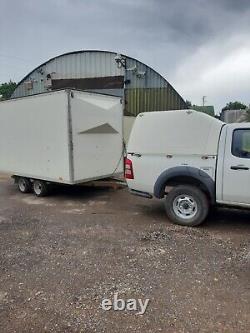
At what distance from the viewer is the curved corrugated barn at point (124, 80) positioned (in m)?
19.5

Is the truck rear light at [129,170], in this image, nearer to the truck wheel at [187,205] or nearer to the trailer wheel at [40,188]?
the truck wheel at [187,205]

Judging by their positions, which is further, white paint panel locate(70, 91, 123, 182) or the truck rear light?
white paint panel locate(70, 91, 123, 182)

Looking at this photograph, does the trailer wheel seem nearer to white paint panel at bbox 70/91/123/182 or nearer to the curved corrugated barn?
white paint panel at bbox 70/91/123/182

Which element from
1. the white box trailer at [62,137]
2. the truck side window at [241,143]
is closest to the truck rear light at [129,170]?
the white box trailer at [62,137]

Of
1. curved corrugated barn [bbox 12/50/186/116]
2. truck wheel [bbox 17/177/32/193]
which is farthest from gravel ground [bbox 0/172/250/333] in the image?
curved corrugated barn [bbox 12/50/186/116]

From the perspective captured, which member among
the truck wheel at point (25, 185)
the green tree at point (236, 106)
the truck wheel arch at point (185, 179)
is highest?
the green tree at point (236, 106)

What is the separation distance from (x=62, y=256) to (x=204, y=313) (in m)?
2.30

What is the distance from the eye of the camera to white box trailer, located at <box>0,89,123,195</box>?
7582 millimetres

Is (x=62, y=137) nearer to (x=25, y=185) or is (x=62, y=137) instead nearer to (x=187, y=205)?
(x=25, y=185)

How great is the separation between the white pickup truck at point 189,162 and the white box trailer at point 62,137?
5.95ft

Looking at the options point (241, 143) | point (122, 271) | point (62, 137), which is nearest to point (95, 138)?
point (62, 137)

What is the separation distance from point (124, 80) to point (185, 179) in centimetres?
1495

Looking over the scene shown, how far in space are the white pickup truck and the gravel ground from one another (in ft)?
1.88

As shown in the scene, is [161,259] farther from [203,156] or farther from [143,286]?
[203,156]
